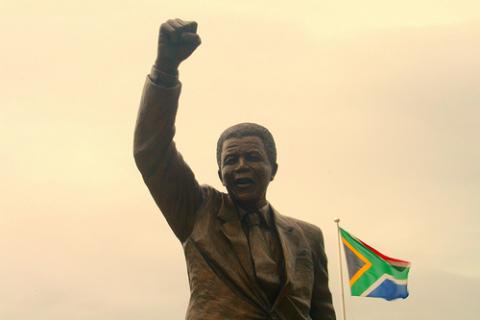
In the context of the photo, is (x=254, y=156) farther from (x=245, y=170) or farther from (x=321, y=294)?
(x=321, y=294)

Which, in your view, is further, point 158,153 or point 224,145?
point 224,145

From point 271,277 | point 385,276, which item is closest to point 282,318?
point 271,277

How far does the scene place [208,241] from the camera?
4797mm

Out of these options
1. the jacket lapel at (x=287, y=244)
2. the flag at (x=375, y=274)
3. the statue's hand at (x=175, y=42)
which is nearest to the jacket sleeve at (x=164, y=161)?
the statue's hand at (x=175, y=42)

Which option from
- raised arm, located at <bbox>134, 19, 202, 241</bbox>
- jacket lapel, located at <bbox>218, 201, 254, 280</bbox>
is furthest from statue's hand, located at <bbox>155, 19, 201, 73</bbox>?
jacket lapel, located at <bbox>218, 201, 254, 280</bbox>

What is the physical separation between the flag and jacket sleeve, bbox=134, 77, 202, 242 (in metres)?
10.9

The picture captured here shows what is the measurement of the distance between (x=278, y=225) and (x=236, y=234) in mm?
468

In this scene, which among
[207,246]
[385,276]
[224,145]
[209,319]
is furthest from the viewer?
[385,276]

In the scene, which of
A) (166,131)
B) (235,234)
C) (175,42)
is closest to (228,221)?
(235,234)

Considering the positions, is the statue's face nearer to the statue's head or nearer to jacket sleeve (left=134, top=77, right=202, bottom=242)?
the statue's head

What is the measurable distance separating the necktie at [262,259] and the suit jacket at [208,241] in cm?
6

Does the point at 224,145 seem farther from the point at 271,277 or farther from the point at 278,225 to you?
→ the point at 271,277

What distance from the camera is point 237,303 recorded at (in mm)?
4512

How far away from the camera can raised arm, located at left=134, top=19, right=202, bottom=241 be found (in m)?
4.54
